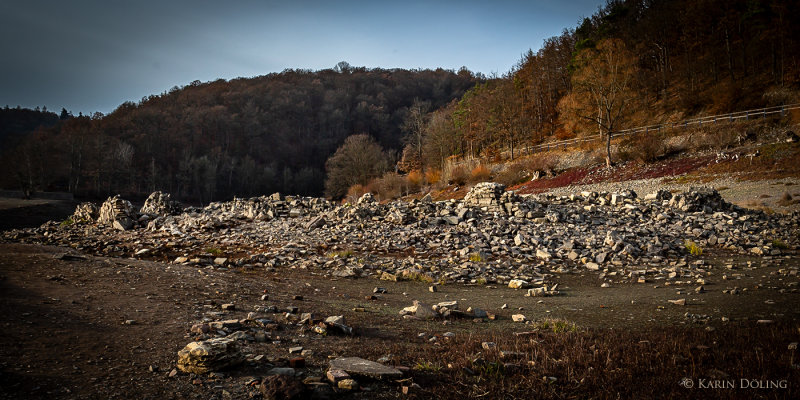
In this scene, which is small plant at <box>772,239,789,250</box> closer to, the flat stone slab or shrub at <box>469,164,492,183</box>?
the flat stone slab

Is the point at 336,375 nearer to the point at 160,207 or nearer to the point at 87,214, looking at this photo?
the point at 160,207

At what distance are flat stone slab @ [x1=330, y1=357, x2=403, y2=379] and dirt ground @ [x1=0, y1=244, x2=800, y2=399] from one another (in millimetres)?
131

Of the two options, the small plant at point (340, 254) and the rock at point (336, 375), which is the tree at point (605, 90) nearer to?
the small plant at point (340, 254)

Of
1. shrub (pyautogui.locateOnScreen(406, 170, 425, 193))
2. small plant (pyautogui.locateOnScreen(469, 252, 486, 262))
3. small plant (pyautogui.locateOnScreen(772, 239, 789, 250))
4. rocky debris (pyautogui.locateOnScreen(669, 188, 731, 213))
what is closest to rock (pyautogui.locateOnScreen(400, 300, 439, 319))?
small plant (pyautogui.locateOnScreen(469, 252, 486, 262))

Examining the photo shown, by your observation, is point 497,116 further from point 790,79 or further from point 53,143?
point 53,143

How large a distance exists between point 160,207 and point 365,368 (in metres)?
22.2

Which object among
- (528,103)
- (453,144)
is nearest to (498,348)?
(453,144)

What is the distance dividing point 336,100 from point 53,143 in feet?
269

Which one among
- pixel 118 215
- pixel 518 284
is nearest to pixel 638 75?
pixel 518 284

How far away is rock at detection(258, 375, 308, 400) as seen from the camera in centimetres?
267

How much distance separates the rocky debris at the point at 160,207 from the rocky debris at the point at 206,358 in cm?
1975

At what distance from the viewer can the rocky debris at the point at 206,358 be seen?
10.1 feet

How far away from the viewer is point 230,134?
104625 millimetres

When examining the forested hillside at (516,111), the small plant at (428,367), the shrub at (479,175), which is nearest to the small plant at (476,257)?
the small plant at (428,367)
